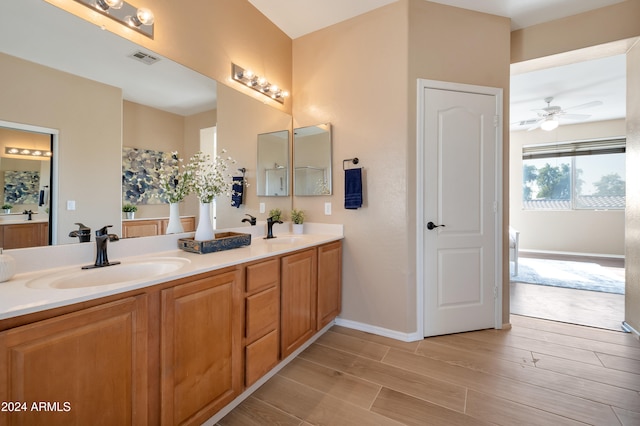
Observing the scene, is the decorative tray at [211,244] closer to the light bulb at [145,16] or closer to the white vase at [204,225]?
the white vase at [204,225]

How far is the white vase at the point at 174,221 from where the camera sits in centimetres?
184

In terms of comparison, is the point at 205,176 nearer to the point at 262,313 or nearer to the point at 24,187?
the point at 24,187

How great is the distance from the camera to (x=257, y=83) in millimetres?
2531

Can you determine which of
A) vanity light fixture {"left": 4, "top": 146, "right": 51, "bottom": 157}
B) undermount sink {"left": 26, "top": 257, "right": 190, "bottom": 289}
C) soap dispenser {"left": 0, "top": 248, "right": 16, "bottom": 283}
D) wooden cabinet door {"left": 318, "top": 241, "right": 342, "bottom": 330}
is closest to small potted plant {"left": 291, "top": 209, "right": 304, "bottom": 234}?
wooden cabinet door {"left": 318, "top": 241, "right": 342, "bottom": 330}

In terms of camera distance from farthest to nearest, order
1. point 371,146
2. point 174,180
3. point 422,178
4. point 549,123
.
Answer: point 549,123 → point 371,146 → point 422,178 → point 174,180

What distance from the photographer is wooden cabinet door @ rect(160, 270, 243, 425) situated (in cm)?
122

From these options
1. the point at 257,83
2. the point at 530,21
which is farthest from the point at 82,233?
the point at 530,21

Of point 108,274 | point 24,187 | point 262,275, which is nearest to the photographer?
point 24,187

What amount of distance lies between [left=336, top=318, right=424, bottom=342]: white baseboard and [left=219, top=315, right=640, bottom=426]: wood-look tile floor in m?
0.05

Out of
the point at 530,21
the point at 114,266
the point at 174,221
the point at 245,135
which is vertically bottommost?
the point at 114,266

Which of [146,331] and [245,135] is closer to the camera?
[146,331]

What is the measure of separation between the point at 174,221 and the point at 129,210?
0.27 m

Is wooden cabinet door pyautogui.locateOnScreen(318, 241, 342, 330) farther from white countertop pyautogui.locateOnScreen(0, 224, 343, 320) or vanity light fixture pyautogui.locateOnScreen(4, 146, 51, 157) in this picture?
vanity light fixture pyautogui.locateOnScreen(4, 146, 51, 157)

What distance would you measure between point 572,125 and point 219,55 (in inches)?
276
